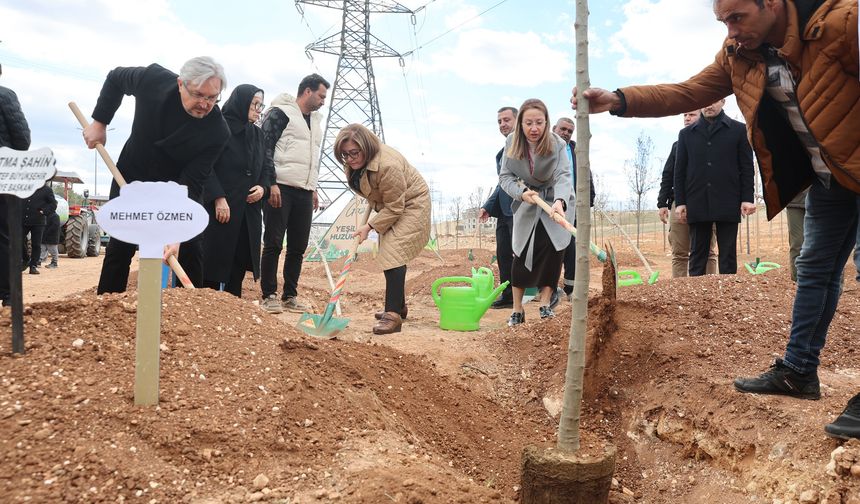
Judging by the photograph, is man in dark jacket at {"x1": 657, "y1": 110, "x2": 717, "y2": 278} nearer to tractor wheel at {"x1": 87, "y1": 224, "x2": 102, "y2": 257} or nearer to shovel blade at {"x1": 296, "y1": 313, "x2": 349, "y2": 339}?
shovel blade at {"x1": 296, "y1": 313, "x2": 349, "y2": 339}

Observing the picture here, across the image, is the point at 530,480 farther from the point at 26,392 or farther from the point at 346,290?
the point at 346,290

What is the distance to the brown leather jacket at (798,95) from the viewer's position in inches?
67.1

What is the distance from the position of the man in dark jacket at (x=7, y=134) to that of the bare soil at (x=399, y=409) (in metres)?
1.53

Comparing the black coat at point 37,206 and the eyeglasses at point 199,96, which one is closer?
the eyeglasses at point 199,96

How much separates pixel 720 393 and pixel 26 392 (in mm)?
2437

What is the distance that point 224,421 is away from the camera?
1862mm

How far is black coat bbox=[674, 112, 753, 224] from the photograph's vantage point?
13.5ft

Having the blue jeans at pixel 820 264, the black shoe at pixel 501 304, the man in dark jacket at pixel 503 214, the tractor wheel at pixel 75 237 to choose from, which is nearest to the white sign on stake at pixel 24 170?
the blue jeans at pixel 820 264

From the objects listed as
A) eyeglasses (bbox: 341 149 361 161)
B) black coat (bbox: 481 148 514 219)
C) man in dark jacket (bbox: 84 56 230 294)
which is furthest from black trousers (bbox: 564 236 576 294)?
man in dark jacket (bbox: 84 56 230 294)

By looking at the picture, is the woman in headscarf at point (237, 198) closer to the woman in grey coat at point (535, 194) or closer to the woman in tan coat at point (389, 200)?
the woman in tan coat at point (389, 200)

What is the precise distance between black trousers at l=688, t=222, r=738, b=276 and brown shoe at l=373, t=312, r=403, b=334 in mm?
2241

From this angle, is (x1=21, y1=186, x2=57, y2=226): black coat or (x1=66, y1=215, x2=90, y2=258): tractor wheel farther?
(x1=66, y1=215, x2=90, y2=258): tractor wheel

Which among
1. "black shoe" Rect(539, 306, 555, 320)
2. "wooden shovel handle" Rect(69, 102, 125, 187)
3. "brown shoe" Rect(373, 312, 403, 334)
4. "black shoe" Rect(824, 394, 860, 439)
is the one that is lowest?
"brown shoe" Rect(373, 312, 403, 334)

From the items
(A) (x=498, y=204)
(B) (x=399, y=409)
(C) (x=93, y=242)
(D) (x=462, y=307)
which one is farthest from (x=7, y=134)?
(C) (x=93, y=242)
